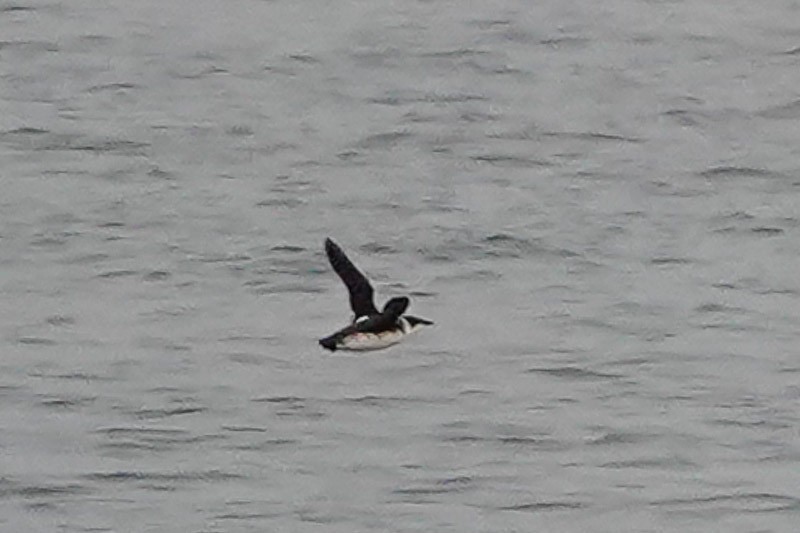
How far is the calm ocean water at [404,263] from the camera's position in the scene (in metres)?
17.6

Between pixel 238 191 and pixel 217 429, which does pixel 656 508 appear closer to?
pixel 217 429

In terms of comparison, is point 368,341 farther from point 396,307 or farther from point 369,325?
point 396,307

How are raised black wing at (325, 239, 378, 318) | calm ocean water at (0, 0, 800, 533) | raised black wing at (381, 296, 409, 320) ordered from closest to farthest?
1. raised black wing at (381, 296, 409, 320)
2. raised black wing at (325, 239, 378, 318)
3. calm ocean water at (0, 0, 800, 533)

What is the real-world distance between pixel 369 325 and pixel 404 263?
5209 millimetres

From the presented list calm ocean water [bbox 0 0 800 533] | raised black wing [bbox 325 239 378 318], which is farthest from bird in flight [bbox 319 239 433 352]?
calm ocean water [bbox 0 0 800 533]

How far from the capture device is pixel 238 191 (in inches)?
888

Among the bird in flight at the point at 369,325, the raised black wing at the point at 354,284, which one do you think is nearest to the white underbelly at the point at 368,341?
the bird in flight at the point at 369,325

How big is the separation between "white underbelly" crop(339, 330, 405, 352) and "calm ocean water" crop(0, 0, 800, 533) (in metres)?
1.44

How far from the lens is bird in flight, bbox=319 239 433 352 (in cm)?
1574

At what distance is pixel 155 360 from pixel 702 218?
4691mm

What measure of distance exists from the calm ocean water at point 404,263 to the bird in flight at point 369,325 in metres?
1.28

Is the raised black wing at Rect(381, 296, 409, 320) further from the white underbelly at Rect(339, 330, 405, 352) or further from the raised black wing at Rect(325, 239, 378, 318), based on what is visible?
→ the raised black wing at Rect(325, 239, 378, 318)

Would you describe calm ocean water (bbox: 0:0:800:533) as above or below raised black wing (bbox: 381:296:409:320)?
below

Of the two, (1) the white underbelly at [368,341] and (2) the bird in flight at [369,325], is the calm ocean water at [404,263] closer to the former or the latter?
(2) the bird in flight at [369,325]
